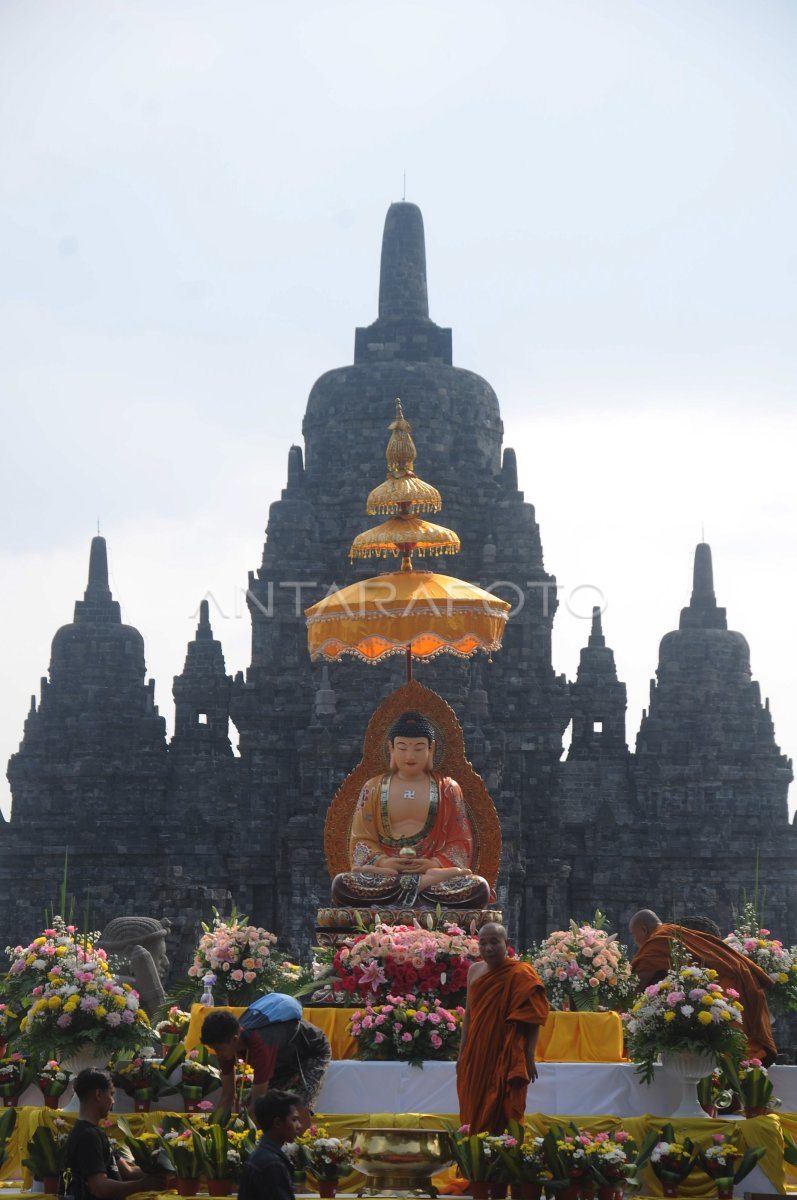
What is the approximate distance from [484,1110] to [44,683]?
95.6 feet

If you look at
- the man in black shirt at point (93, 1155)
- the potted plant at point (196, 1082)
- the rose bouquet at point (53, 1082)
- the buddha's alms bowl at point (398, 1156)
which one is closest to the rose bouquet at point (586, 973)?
the potted plant at point (196, 1082)

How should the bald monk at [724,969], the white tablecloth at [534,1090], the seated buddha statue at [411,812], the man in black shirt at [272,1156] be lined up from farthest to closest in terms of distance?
the seated buddha statue at [411,812] < the bald monk at [724,969] < the white tablecloth at [534,1090] < the man in black shirt at [272,1156]

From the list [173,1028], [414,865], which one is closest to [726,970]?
[414,865]

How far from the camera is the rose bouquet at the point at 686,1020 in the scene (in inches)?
670

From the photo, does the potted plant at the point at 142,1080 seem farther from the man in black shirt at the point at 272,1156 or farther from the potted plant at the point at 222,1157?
the man in black shirt at the point at 272,1156

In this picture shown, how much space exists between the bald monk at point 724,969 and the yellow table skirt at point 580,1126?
5.15 feet

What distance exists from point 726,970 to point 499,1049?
3580mm

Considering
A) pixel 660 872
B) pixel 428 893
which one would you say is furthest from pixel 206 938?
pixel 660 872

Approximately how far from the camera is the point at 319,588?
42.1 metres

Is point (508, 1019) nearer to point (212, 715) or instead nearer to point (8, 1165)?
point (8, 1165)

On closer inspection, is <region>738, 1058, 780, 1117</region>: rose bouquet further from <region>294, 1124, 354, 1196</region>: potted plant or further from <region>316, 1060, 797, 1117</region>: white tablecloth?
<region>294, 1124, 354, 1196</region>: potted plant

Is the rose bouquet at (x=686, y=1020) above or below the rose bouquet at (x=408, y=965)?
below

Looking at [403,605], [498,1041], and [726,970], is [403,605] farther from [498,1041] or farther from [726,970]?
[498,1041]

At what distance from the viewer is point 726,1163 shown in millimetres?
16078
